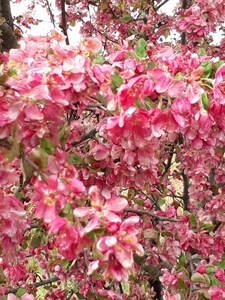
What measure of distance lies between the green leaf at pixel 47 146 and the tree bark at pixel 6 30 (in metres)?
1.30

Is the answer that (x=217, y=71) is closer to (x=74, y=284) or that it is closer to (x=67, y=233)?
(x=67, y=233)

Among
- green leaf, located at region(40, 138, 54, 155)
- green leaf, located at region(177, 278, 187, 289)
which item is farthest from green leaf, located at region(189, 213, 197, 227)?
green leaf, located at region(40, 138, 54, 155)

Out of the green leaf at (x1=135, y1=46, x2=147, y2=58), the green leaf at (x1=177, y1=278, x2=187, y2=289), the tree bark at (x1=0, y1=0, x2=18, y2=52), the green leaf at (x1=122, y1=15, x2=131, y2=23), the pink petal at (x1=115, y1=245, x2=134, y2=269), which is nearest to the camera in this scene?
the pink petal at (x1=115, y1=245, x2=134, y2=269)

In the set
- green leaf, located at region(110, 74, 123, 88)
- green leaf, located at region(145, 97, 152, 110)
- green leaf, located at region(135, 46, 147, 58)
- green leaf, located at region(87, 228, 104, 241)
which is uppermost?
green leaf, located at region(135, 46, 147, 58)

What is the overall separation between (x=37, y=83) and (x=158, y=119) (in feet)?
1.00

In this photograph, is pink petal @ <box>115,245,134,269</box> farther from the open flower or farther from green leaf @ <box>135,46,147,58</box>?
green leaf @ <box>135,46,147,58</box>

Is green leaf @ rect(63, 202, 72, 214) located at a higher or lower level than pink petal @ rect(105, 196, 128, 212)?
lower

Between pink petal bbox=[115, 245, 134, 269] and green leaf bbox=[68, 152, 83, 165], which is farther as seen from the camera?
green leaf bbox=[68, 152, 83, 165]

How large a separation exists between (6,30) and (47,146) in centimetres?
140

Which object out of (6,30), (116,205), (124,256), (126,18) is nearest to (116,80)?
(116,205)

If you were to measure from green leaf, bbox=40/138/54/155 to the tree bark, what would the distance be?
4.25 ft

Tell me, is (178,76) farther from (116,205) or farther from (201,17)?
(201,17)

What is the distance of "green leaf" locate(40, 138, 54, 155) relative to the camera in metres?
1.18

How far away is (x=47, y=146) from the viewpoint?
119 centimetres
